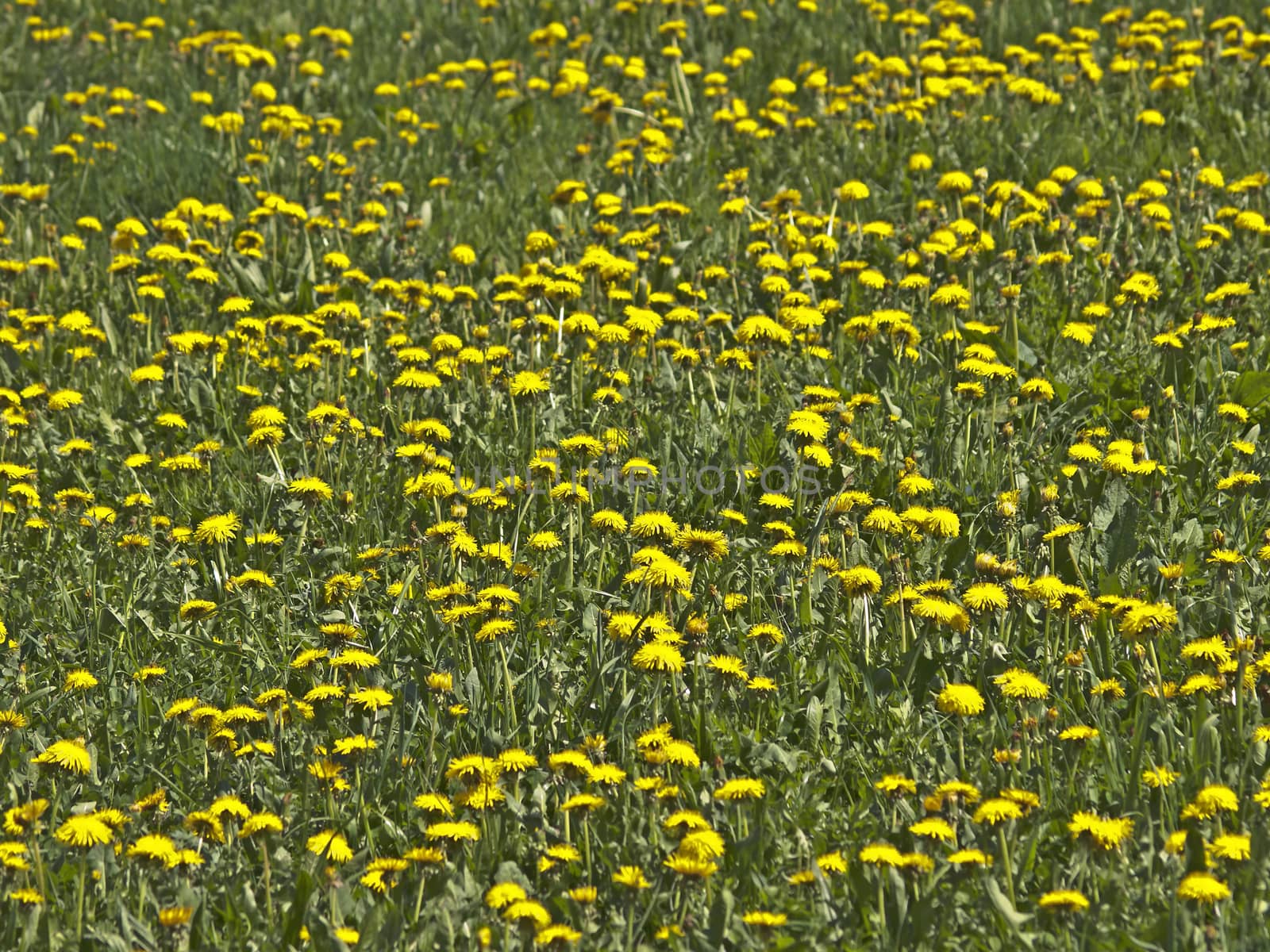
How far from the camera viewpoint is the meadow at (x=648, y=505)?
2.95 metres

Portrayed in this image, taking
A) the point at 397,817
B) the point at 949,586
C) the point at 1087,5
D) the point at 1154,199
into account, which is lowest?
the point at 397,817

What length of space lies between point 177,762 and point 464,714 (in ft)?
2.33

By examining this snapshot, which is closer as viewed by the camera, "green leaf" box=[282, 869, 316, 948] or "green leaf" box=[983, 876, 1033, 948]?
"green leaf" box=[983, 876, 1033, 948]

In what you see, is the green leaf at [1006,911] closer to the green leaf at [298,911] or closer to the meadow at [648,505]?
the meadow at [648,505]

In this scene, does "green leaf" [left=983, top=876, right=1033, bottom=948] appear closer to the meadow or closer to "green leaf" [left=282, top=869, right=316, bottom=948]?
the meadow

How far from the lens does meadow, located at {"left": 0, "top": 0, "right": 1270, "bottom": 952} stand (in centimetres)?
Result: 295

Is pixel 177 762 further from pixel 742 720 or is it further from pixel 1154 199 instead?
pixel 1154 199

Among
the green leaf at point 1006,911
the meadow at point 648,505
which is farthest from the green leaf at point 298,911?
the green leaf at point 1006,911

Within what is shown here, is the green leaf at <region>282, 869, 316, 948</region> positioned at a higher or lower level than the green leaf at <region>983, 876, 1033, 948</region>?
lower

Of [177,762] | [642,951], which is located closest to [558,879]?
[642,951]

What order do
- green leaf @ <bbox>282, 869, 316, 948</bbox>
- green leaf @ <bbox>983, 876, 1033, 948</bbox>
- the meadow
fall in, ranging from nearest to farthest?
green leaf @ <bbox>983, 876, 1033, 948</bbox> < green leaf @ <bbox>282, 869, 316, 948</bbox> < the meadow

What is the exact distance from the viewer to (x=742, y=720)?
11.5 feet

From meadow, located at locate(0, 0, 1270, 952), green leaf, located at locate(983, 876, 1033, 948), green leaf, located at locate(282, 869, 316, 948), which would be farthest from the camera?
meadow, located at locate(0, 0, 1270, 952)

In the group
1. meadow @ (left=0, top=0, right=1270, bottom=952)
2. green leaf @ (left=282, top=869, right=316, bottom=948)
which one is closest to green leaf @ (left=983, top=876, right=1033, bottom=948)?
meadow @ (left=0, top=0, right=1270, bottom=952)
